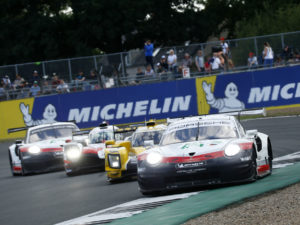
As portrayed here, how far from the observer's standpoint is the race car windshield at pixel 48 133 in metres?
21.5

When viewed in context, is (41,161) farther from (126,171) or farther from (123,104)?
(123,104)

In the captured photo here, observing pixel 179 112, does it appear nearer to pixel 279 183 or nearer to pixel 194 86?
pixel 194 86

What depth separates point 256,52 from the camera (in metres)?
31.8

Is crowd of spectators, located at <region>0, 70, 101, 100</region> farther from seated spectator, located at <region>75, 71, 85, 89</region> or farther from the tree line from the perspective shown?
the tree line

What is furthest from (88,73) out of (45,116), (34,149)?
(34,149)

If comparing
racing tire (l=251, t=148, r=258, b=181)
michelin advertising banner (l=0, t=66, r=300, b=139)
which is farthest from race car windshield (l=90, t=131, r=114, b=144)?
michelin advertising banner (l=0, t=66, r=300, b=139)

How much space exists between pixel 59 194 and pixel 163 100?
17607mm

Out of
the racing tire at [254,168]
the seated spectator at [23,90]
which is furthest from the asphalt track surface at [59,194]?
the seated spectator at [23,90]

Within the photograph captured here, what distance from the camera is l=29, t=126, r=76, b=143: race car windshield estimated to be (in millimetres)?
21516

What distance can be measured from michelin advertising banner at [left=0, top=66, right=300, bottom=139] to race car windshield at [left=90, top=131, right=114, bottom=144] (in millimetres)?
11305

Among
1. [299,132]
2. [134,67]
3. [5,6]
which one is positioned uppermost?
[5,6]

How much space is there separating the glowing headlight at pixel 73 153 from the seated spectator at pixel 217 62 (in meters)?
14.6

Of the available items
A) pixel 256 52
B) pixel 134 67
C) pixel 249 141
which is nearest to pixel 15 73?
pixel 134 67

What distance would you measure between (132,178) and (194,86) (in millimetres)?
15538
